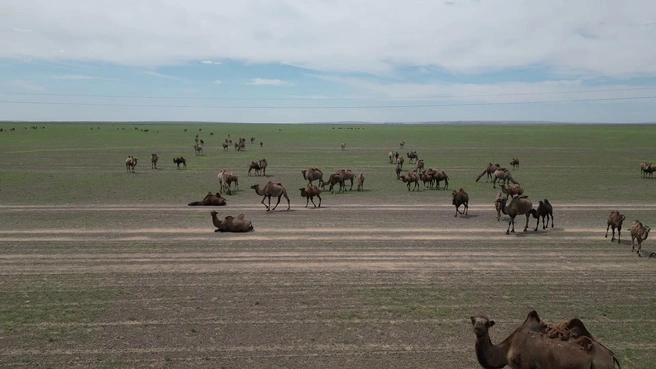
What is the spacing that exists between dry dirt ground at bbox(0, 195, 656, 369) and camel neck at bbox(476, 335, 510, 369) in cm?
194

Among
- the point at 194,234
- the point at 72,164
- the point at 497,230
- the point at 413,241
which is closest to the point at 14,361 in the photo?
the point at 194,234

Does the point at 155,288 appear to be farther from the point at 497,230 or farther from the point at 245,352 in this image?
the point at 497,230

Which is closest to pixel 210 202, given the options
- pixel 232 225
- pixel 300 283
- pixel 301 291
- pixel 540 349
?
pixel 232 225

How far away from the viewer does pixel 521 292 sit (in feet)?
41.0

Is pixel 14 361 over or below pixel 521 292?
below

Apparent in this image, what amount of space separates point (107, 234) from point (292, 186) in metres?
16.5

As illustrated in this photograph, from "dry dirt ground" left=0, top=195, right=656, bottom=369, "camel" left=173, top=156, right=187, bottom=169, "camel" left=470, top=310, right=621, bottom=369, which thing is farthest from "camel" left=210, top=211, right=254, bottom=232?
"camel" left=173, top=156, right=187, bottom=169

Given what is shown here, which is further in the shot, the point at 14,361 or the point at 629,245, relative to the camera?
the point at 629,245

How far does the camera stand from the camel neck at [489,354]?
6.88 metres

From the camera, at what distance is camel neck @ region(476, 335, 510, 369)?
6.88 metres

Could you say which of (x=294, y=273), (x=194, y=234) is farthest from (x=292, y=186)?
(x=294, y=273)

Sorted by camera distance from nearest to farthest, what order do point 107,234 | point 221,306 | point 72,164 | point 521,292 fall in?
point 221,306, point 521,292, point 107,234, point 72,164

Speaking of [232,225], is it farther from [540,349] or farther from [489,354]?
[540,349]

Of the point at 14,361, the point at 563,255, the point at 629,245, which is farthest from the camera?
the point at 629,245
